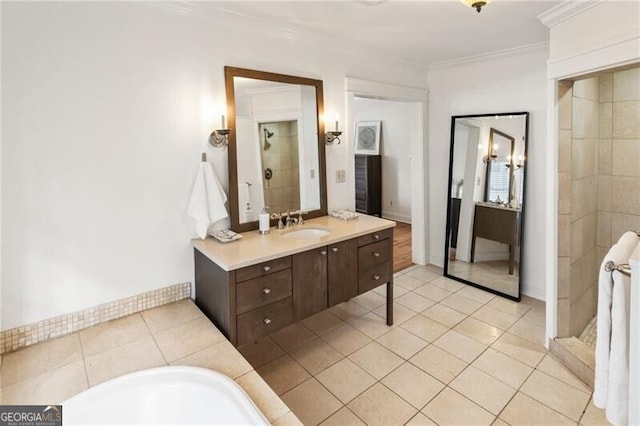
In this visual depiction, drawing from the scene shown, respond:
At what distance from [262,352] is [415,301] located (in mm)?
1533

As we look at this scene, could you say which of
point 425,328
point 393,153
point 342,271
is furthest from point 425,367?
point 393,153

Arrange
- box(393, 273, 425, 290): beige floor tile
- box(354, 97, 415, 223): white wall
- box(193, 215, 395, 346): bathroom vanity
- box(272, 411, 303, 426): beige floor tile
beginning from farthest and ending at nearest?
box(354, 97, 415, 223): white wall
box(393, 273, 425, 290): beige floor tile
box(193, 215, 395, 346): bathroom vanity
box(272, 411, 303, 426): beige floor tile

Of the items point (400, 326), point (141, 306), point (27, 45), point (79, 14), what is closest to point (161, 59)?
point (79, 14)

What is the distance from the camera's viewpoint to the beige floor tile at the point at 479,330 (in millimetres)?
2668

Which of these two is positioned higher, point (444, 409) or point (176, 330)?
point (176, 330)

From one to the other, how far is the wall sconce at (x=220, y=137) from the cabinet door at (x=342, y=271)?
103 cm

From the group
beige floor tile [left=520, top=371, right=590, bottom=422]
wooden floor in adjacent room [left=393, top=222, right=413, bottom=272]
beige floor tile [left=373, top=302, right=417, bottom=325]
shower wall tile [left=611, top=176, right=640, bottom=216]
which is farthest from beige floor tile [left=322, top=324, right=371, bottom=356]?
shower wall tile [left=611, top=176, right=640, bottom=216]

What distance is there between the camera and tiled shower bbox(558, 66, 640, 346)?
2.33m

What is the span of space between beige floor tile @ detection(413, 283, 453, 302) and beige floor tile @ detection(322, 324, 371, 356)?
0.97 metres

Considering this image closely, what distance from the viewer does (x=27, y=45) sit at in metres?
1.73

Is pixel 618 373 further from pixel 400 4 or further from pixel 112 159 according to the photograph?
pixel 112 159

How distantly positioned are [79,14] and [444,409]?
2.93m

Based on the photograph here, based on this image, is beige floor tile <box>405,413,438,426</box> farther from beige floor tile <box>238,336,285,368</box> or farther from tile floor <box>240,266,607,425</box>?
beige floor tile <box>238,336,285,368</box>

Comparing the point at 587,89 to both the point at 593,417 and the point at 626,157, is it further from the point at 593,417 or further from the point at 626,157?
the point at 593,417
